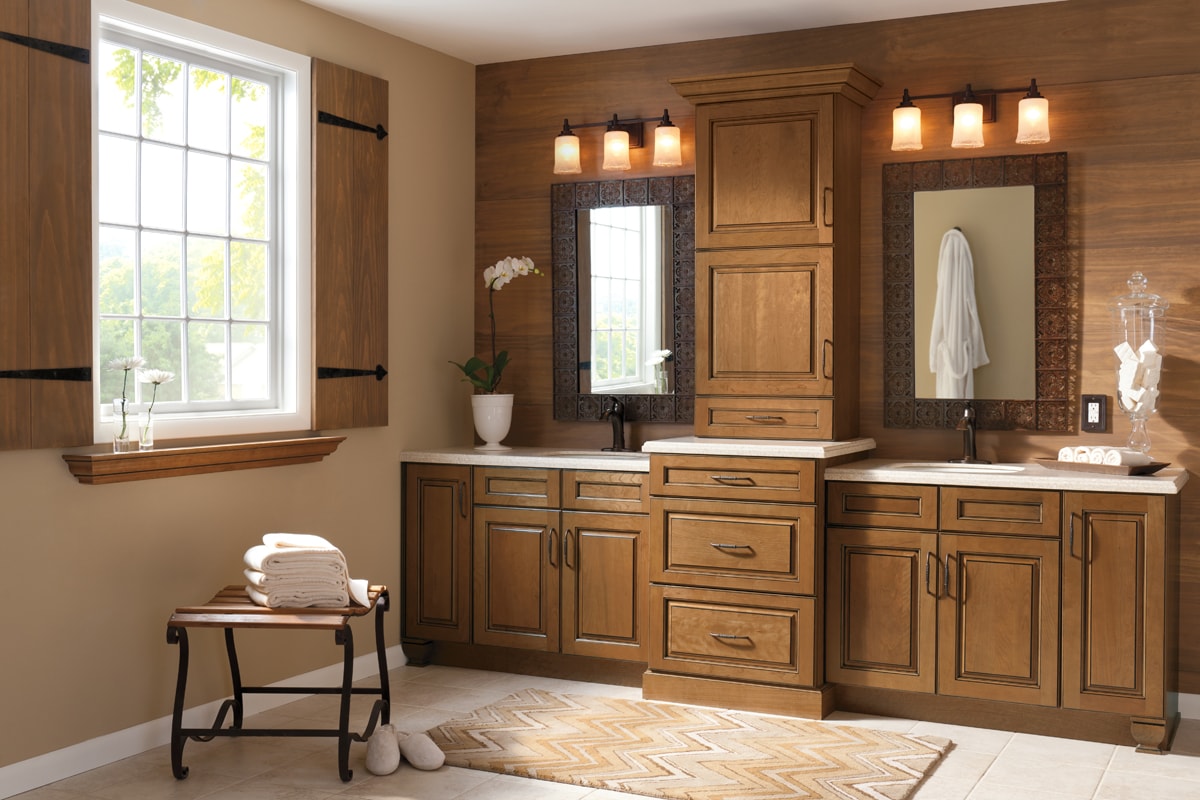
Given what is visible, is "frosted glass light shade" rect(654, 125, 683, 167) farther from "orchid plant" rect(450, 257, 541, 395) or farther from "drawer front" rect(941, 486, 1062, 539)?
"drawer front" rect(941, 486, 1062, 539)

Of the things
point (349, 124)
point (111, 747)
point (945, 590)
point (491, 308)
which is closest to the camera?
point (111, 747)

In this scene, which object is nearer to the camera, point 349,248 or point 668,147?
point 349,248

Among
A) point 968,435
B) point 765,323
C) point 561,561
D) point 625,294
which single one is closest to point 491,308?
point 625,294

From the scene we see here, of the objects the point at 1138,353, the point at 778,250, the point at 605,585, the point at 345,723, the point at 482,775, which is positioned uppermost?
the point at 778,250

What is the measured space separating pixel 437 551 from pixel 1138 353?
2748 millimetres

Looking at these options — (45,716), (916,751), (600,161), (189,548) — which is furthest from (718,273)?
(45,716)

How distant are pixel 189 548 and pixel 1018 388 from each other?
9.74 feet

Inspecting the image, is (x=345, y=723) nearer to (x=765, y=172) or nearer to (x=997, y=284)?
(x=765, y=172)

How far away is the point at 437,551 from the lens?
4.94 meters

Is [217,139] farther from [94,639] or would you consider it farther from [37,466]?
[94,639]

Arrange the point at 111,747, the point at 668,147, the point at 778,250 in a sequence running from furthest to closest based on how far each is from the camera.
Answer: the point at 668,147 < the point at 778,250 < the point at 111,747

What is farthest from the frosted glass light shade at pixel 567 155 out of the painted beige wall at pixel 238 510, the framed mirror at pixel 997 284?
the framed mirror at pixel 997 284

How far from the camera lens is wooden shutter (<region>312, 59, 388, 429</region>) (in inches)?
176

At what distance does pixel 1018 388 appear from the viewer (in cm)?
443
